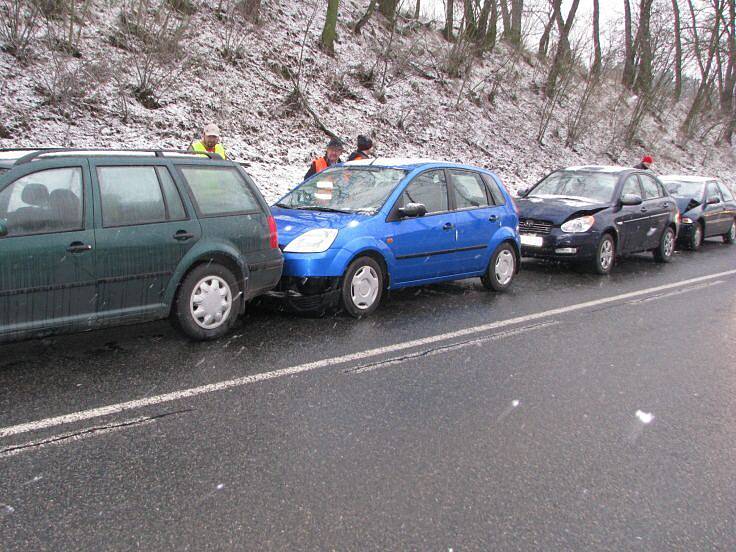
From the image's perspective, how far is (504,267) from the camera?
878 centimetres

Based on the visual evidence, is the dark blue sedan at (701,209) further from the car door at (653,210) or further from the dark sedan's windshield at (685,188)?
the car door at (653,210)

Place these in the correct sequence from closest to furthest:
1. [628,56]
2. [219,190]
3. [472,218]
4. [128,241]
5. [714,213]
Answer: [128,241]
[219,190]
[472,218]
[714,213]
[628,56]

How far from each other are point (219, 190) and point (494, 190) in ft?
13.2

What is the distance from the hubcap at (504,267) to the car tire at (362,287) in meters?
2.15

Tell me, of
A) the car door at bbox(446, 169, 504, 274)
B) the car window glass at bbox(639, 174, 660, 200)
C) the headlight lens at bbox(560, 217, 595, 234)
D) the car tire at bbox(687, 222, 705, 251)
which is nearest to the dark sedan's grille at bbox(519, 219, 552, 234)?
the headlight lens at bbox(560, 217, 595, 234)

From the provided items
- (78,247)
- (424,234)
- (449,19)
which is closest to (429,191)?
(424,234)

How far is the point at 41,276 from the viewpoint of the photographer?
467cm

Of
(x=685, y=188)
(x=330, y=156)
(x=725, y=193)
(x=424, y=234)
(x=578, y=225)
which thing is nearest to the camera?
(x=424, y=234)

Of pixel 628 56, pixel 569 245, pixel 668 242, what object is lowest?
pixel 668 242

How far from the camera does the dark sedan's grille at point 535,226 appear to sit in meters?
10.4

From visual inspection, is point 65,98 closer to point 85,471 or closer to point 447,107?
point 85,471

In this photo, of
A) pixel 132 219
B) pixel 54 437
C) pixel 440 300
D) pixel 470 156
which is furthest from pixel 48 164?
pixel 470 156

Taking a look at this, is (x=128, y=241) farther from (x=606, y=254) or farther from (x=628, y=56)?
(x=628, y=56)

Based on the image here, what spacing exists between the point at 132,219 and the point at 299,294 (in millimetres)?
1934
